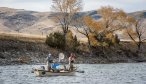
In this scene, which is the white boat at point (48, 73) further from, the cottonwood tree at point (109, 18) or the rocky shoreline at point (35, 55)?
the cottonwood tree at point (109, 18)

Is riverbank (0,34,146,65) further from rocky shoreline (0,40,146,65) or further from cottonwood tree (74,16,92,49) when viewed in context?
cottonwood tree (74,16,92,49)

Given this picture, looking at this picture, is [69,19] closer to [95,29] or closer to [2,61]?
[95,29]

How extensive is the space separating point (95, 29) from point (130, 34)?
51.5 ft

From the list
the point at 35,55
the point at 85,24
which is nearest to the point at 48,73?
the point at 35,55

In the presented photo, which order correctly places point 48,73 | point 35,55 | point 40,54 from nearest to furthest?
point 48,73 → point 35,55 → point 40,54

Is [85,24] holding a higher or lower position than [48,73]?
higher

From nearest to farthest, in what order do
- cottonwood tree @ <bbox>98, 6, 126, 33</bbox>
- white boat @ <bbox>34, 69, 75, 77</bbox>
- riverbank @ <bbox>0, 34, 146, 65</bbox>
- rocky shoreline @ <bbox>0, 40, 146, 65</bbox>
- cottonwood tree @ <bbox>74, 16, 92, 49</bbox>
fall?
white boat @ <bbox>34, 69, 75, 77</bbox> < rocky shoreline @ <bbox>0, 40, 146, 65</bbox> < riverbank @ <bbox>0, 34, 146, 65</bbox> < cottonwood tree @ <bbox>74, 16, 92, 49</bbox> < cottonwood tree @ <bbox>98, 6, 126, 33</bbox>

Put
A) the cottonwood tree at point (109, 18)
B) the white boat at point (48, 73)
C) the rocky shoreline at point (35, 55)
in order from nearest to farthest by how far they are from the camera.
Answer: the white boat at point (48, 73) → the rocky shoreline at point (35, 55) → the cottonwood tree at point (109, 18)

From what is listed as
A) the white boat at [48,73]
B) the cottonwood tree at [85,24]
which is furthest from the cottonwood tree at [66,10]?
the white boat at [48,73]

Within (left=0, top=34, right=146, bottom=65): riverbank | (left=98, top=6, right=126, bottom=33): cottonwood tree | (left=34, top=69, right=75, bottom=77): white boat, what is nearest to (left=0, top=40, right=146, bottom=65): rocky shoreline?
(left=0, top=34, right=146, bottom=65): riverbank

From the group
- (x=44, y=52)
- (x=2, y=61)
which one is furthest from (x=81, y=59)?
(x=2, y=61)

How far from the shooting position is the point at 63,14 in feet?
392

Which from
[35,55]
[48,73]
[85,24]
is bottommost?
[35,55]

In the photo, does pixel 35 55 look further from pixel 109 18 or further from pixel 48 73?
pixel 48 73
